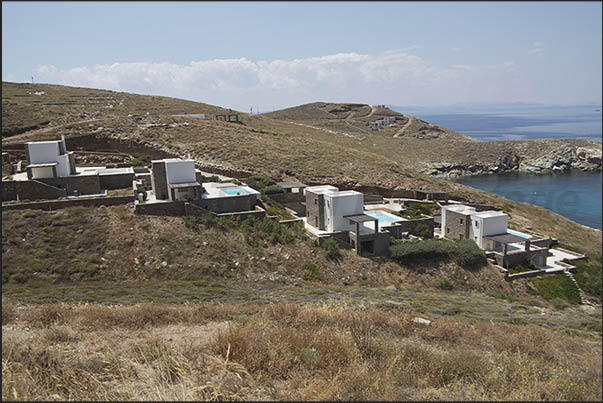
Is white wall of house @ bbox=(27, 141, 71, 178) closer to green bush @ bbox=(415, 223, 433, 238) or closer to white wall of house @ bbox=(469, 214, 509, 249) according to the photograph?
green bush @ bbox=(415, 223, 433, 238)

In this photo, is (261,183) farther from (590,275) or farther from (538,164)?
(538,164)

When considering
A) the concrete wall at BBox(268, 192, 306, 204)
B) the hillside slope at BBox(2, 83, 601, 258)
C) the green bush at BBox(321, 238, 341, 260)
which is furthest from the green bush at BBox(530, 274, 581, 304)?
the concrete wall at BBox(268, 192, 306, 204)

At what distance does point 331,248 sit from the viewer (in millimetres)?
19234

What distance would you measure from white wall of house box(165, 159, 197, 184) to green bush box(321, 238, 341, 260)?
746 centimetres

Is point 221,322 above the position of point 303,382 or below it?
below

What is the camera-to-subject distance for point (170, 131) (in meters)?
40.1

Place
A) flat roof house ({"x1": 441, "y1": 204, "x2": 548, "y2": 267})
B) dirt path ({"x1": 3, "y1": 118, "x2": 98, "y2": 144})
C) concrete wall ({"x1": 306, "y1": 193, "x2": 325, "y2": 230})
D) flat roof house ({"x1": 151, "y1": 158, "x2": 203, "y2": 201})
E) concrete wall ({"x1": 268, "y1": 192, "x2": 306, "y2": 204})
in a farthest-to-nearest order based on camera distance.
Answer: dirt path ({"x1": 3, "y1": 118, "x2": 98, "y2": 144})
concrete wall ({"x1": 268, "y1": 192, "x2": 306, "y2": 204})
concrete wall ({"x1": 306, "y1": 193, "x2": 325, "y2": 230})
flat roof house ({"x1": 441, "y1": 204, "x2": 548, "y2": 267})
flat roof house ({"x1": 151, "y1": 158, "x2": 203, "y2": 201})

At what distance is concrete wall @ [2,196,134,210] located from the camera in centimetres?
1809

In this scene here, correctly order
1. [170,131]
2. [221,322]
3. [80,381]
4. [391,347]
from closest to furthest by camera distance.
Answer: [80,381] < [391,347] < [221,322] < [170,131]

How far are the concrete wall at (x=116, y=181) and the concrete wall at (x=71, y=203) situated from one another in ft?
12.5

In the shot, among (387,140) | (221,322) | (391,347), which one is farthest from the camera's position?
(387,140)

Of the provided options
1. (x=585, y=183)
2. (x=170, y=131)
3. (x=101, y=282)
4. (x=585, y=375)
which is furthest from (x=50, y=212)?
(x=585, y=183)

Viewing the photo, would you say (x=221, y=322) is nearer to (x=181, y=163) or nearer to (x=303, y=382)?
(x=303, y=382)

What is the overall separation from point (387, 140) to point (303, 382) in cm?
7162
